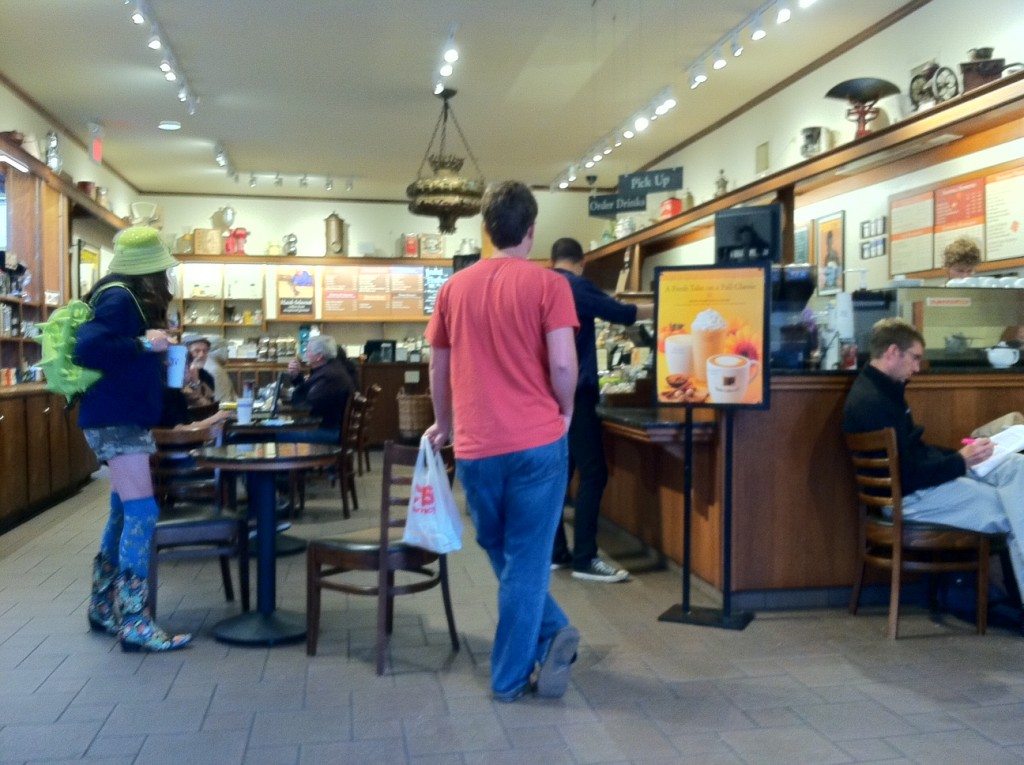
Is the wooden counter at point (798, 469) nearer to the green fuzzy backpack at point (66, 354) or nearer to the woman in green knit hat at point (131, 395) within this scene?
the woman in green knit hat at point (131, 395)

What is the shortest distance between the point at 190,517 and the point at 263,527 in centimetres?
36

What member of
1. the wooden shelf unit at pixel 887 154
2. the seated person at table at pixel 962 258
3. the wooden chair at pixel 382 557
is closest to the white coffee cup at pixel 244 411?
the wooden chair at pixel 382 557

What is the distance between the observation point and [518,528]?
305 cm

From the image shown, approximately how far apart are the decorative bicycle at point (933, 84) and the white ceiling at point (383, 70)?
65 centimetres

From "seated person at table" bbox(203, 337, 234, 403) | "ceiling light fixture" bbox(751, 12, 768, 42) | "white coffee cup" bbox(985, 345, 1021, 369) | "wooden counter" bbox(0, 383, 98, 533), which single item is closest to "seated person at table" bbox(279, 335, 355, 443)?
"seated person at table" bbox(203, 337, 234, 403)

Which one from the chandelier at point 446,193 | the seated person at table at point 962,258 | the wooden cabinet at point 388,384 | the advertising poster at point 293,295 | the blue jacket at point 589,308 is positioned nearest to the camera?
the blue jacket at point 589,308

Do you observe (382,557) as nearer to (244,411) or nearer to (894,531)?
(894,531)

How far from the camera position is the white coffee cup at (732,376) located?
394cm

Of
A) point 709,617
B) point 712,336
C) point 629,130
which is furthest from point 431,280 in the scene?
point 709,617

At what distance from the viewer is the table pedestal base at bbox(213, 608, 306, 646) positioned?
376 centimetres

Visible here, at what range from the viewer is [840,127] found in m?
7.23

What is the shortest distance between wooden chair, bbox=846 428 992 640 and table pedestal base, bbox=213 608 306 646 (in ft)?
8.10

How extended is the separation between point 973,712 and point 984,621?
3.27 ft

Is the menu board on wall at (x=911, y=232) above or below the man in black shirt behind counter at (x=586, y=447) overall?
above
